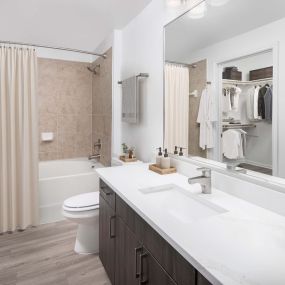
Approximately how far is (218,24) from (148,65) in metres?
0.89

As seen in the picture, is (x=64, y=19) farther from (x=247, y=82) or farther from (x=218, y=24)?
(x=247, y=82)

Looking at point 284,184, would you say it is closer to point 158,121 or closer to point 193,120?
point 193,120

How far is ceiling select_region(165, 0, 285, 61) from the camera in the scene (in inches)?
49.1

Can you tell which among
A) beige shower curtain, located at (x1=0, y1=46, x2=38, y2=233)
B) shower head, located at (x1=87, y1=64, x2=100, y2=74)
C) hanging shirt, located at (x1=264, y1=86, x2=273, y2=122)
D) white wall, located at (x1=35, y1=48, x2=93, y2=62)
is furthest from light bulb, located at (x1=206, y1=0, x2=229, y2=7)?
white wall, located at (x1=35, y1=48, x2=93, y2=62)

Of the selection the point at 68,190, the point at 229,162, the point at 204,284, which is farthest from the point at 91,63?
the point at 204,284

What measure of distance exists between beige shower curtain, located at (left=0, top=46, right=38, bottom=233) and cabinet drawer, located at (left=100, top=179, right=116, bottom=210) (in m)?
1.19

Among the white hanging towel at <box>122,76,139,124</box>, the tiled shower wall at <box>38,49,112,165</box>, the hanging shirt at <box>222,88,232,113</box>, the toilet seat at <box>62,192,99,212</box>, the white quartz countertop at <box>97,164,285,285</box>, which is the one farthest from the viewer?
the tiled shower wall at <box>38,49,112,165</box>

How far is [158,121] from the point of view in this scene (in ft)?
7.25

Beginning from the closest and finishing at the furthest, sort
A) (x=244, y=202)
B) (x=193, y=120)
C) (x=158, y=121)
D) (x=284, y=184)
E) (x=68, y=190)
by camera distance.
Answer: (x=284, y=184), (x=244, y=202), (x=193, y=120), (x=158, y=121), (x=68, y=190)

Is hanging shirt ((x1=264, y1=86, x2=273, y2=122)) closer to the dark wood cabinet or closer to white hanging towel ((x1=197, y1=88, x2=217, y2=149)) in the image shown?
white hanging towel ((x1=197, y1=88, x2=217, y2=149))

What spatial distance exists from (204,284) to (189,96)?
137 cm

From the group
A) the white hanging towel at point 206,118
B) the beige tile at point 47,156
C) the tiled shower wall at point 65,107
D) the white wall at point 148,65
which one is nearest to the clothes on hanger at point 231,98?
the white hanging towel at point 206,118

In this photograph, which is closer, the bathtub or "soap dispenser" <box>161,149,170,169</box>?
"soap dispenser" <box>161,149,170,169</box>

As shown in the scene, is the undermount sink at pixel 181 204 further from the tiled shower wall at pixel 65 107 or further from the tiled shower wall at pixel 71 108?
the tiled shower wall at pixel 65 107
